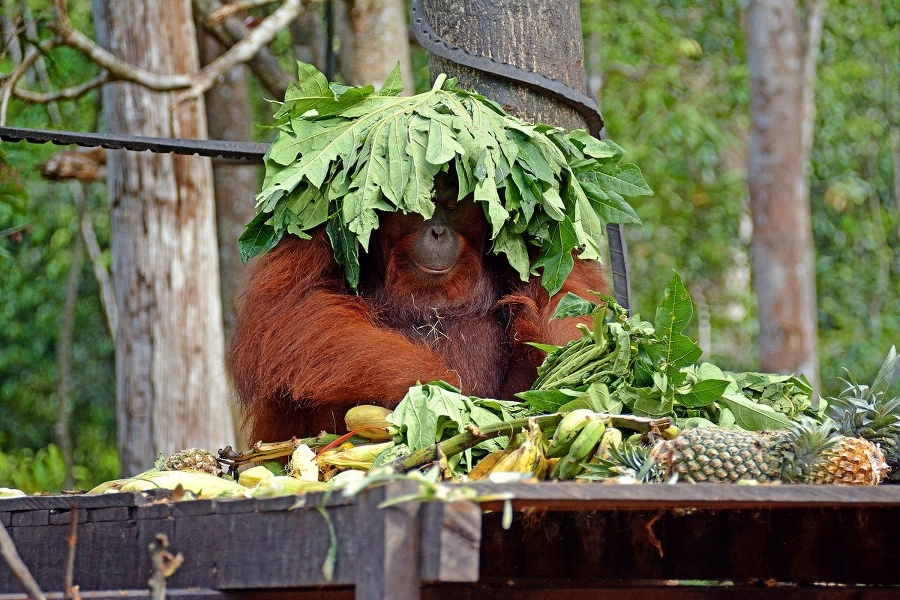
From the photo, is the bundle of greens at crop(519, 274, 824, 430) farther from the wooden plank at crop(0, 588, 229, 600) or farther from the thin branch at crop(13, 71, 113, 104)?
the thin branch at crop(13, 71, 113, 104)

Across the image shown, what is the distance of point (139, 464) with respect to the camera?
6371 mm

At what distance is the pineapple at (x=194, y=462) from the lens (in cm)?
320

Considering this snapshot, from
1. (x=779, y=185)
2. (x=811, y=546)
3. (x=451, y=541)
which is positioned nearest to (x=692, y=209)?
(x=779, y=185)

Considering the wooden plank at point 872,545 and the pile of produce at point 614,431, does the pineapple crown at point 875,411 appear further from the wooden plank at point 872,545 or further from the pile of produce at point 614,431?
the wooden plank at point 872,545

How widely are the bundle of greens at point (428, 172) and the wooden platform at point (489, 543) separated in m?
0.92

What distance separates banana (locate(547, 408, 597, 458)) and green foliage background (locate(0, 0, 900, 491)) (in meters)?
8.36

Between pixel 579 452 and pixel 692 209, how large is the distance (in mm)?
12576

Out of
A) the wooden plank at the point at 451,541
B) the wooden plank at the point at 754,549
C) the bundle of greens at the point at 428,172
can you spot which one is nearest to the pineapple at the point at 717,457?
the wooden plank at the point at 754,549

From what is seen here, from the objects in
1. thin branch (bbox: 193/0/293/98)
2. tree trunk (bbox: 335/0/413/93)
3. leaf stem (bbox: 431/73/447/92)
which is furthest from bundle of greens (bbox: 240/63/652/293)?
thin branch (bbox: 193/0/293/98)

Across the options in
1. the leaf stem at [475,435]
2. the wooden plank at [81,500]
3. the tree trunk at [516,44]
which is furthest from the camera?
the tree trunk at [516,44]

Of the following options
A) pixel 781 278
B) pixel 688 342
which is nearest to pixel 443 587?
pixel 688 342

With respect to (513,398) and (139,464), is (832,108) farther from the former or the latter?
(513,398)

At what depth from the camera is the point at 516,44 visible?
399cm

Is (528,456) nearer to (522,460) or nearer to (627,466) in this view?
(522,460)
